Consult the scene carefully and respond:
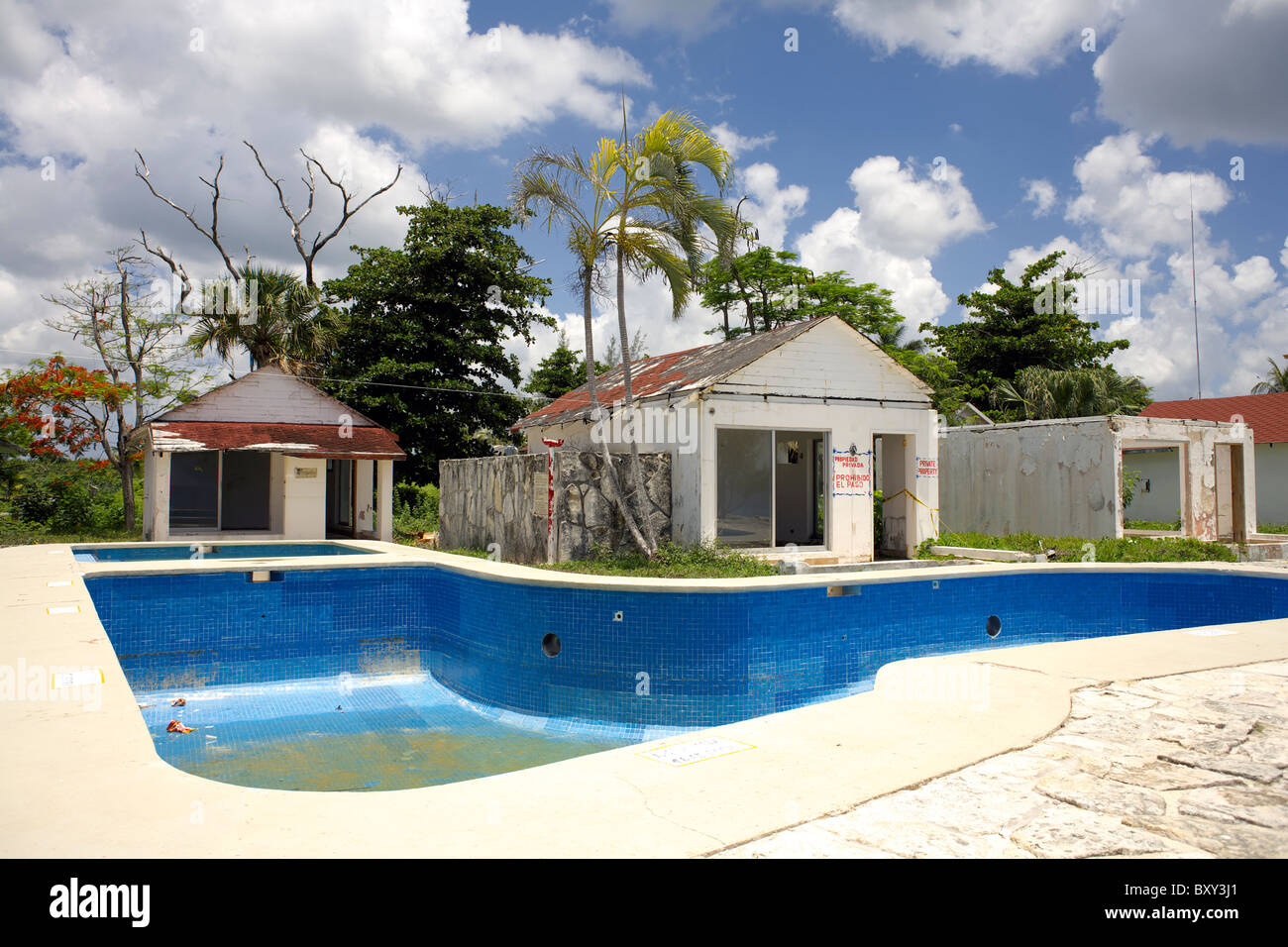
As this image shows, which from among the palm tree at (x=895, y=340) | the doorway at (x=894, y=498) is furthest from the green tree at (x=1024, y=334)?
the doorway at (x=894, y=498)

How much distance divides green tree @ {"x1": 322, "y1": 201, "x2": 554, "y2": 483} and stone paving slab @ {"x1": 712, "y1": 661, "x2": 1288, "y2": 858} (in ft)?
74.2

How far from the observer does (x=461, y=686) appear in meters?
9.37

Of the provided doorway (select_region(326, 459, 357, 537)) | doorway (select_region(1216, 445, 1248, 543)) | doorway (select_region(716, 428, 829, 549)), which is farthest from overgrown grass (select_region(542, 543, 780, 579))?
doorway (select_region(326, 459, 357, 537))

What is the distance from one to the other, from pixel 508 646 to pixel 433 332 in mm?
18197

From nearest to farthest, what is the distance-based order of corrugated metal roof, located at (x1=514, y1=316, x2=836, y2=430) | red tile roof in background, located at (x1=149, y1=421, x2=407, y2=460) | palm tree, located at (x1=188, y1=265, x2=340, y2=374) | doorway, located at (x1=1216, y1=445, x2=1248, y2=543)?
corrugated metal roof, located at (x1=514, y1=316, x2=836, y2=430) → red tile roof in background, located at (x1=149, y1=421, x2=407, y2=460) → doorway, located at (x1=1216, y1=445, x2=1248, y2=543) → palm tree, located at (x1=188, y1=265, x2=340, y2=374)

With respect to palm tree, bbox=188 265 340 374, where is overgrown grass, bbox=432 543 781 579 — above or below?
below

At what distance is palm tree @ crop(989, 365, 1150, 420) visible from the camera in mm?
25188

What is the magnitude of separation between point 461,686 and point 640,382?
28.3 feet

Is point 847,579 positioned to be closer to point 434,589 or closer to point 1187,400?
point 434,589

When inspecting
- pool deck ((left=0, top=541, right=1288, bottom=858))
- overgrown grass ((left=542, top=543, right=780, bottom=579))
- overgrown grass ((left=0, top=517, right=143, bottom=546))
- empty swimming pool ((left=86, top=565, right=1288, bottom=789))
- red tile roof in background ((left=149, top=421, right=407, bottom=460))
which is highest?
red tile roof in background ((left=149, top=421, right=407, bottom=460))

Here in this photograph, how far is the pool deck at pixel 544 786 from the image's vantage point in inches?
103

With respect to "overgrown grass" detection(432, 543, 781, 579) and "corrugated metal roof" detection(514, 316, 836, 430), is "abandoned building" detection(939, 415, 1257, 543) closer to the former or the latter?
"corrugated metal roof" detection(514, 316, 836, 430)

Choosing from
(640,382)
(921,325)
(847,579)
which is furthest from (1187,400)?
(847,579)

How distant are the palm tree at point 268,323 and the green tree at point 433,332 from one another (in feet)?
2.52
